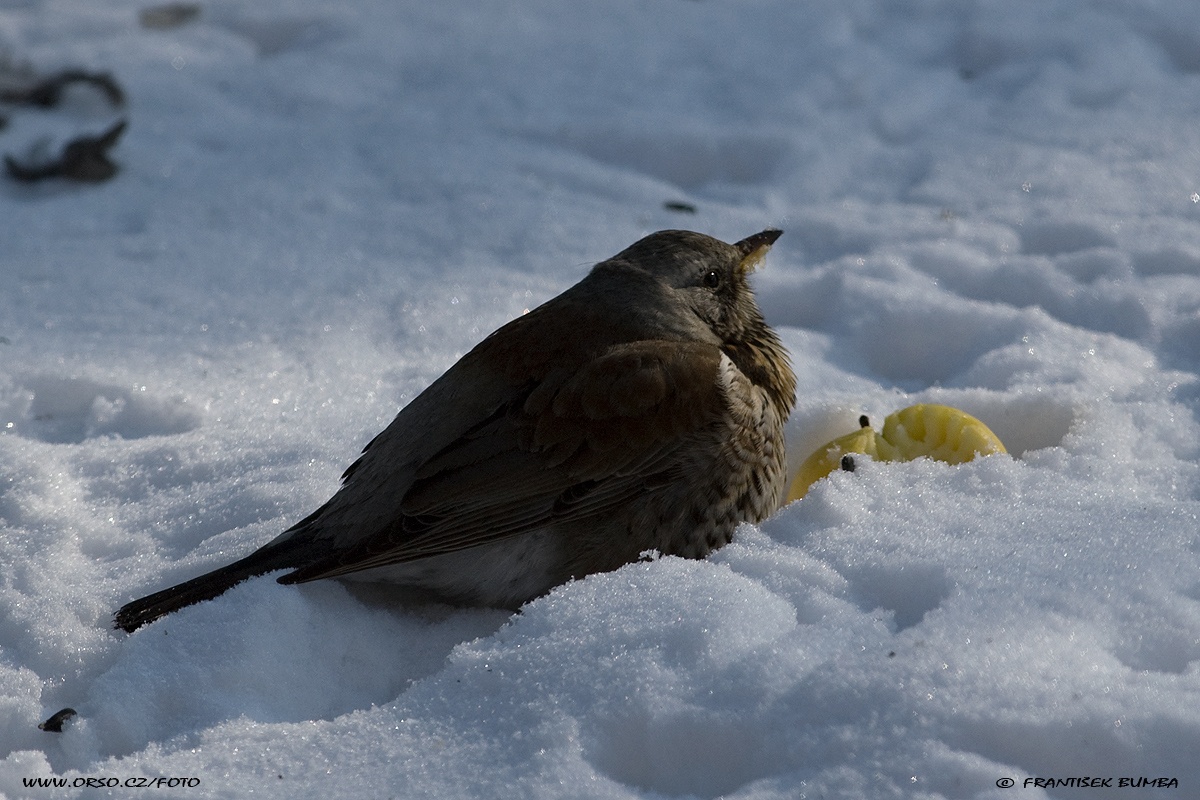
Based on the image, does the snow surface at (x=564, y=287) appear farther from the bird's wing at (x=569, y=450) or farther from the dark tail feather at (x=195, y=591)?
the bird's wing at (x=569, y=450)

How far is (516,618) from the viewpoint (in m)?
2.59

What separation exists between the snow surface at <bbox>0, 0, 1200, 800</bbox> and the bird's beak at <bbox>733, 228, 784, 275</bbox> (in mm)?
509

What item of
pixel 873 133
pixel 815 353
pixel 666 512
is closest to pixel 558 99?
pixel 873 133

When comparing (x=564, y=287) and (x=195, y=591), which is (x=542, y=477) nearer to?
(x=195, y=591)

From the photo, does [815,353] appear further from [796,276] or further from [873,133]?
[873,133]

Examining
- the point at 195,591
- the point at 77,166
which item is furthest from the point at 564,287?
the point at 77,166

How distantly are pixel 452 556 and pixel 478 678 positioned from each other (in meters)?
0.52

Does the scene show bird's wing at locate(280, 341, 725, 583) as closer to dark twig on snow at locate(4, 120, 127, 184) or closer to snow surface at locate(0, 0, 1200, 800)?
snow surface at locate(0, 0, 1200, 800)

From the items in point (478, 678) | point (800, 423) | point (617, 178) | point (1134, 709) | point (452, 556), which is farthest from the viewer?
point (617, 178)

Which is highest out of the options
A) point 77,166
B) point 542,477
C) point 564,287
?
point 77,166

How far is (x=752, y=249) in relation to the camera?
3570mm

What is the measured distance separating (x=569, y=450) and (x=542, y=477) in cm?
9

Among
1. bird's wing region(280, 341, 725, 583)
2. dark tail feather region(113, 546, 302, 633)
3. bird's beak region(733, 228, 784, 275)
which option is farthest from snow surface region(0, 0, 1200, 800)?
bird's beak region(733, 228, 784, 275)

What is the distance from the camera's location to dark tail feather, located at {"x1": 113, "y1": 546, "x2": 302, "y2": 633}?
2754 mm
